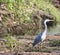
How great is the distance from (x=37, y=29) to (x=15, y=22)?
1.95 meters

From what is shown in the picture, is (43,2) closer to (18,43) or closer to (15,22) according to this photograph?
(15,22)

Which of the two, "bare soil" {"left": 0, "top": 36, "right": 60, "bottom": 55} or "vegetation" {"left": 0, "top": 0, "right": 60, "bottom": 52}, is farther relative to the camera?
"vegetation" {"left": 0, "top": 0, "right": 60, "bottom": 52}

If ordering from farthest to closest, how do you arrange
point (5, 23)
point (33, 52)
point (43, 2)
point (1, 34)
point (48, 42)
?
point (43, 2) → point (5, 23) → point (1, 34) → point (48, 42) → point (33, 52)

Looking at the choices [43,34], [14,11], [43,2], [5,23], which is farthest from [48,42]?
[43,2]

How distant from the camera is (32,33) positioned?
18031mm

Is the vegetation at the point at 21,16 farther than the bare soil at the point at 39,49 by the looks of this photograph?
Yes

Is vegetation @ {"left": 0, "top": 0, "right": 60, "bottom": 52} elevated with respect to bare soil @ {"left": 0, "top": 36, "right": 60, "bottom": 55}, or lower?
lower

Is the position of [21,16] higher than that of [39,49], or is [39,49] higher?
[39,49]

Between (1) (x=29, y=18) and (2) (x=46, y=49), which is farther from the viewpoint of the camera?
(1) (x=29, y=18)

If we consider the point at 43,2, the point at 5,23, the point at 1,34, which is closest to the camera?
the point at 1,34

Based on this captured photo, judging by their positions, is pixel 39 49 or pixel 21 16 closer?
pixel 39 49

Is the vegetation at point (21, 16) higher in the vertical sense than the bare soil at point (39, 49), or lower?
lower

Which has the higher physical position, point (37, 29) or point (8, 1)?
point (8, 1)

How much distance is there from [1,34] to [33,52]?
454 cm
